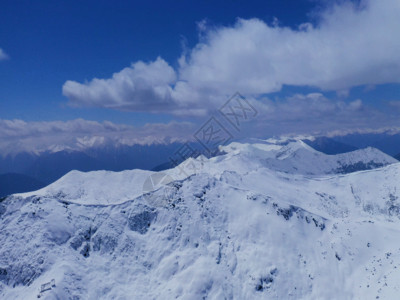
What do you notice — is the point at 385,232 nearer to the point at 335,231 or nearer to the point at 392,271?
the point at 335,231

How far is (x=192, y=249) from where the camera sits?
8825cm

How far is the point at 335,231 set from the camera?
94625 mm

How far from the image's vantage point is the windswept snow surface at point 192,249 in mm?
73938

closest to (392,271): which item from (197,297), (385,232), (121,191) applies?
(385,232)

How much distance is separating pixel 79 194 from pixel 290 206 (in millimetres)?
126324

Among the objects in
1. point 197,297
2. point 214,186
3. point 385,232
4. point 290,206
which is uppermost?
point 214,186

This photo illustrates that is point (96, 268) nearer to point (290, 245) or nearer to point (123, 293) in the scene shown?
point (123, 293)

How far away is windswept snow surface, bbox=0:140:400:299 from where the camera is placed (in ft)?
243

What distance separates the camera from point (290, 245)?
8931 centimetres

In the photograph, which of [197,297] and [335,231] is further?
[335,231]

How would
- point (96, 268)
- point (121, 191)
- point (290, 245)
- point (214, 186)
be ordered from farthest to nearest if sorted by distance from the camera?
point (121, 191) → point (214, 186) → point (290, 245) → point (96, 268)

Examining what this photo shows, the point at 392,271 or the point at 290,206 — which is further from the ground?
the point at 290,206

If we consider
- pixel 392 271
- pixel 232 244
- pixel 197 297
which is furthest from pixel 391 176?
pixel 197 297


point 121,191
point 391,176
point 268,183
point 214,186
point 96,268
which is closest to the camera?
point 96,268
